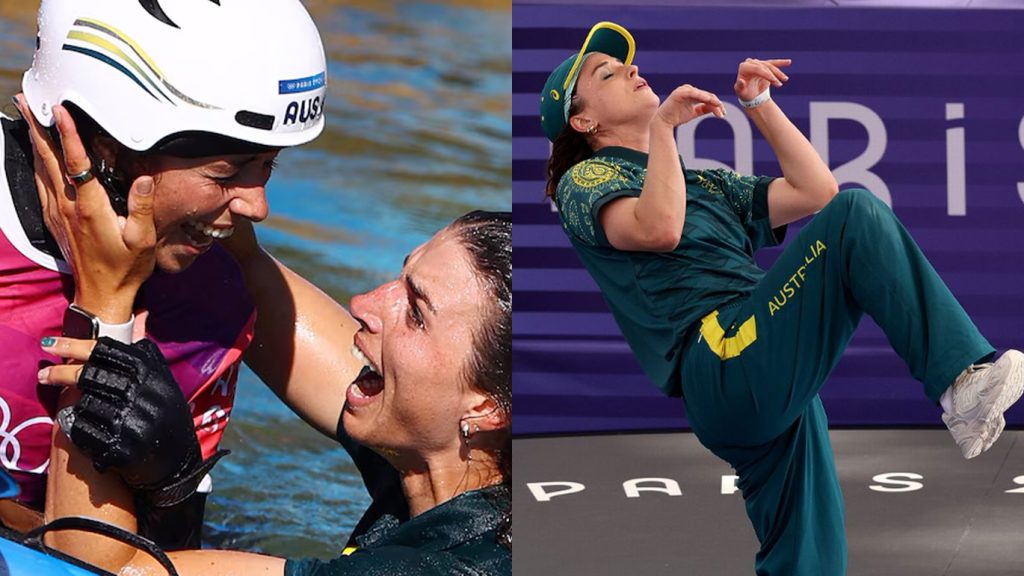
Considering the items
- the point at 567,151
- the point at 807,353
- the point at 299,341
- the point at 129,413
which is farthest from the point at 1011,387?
the point at 129,413

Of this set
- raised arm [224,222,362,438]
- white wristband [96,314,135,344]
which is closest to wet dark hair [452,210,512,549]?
raised arm [224,222,362,438]

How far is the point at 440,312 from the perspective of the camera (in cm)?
250

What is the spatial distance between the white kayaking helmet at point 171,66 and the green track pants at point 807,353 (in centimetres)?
117

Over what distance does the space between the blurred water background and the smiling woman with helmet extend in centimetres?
39

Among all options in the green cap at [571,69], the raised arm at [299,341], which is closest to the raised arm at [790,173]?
the green cap at [571,69]

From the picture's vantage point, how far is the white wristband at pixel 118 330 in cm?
225

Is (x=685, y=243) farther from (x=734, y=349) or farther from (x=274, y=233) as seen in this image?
(x=274, y=233)

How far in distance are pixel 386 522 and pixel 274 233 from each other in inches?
21.1

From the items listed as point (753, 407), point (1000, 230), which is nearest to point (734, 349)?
point (753, 407)

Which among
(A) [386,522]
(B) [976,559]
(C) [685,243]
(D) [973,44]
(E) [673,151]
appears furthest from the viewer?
(D) [973,44]

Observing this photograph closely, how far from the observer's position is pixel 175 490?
2.38 metres

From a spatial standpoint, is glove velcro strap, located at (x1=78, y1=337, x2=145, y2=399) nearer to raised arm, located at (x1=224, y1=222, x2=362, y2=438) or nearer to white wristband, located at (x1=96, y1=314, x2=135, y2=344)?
white wristband, located at (x1=96, y1=314, x2=135, y2=344)

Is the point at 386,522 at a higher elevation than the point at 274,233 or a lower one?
lower

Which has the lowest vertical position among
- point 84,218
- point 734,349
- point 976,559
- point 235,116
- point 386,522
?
point 976,559
